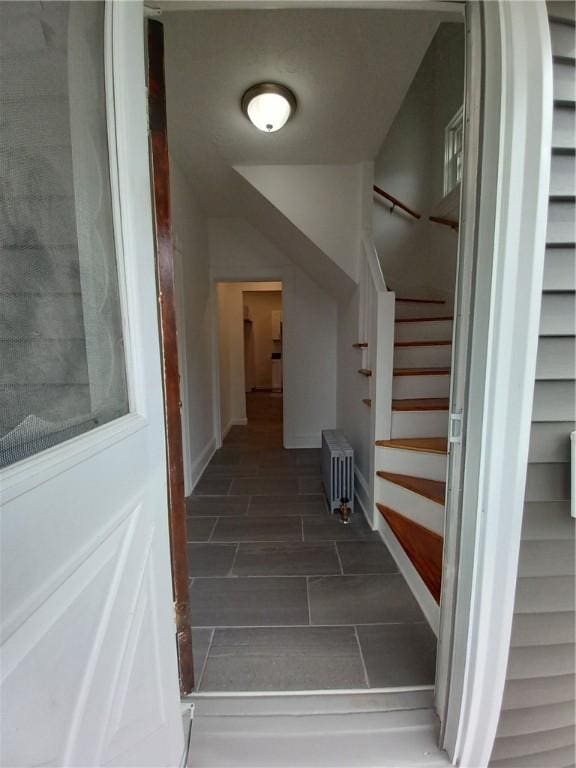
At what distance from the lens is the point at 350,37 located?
1409 mm

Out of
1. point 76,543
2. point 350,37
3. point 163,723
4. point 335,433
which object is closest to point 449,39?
point 350,37

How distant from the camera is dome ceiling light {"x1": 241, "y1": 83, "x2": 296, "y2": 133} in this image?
1661 mm

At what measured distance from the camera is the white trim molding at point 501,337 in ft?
2.15

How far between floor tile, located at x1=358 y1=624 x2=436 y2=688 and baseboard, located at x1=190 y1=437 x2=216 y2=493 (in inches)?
72.0

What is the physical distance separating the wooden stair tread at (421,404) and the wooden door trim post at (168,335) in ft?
4.80

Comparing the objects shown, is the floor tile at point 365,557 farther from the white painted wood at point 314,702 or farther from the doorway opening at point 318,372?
the white painted wood at point 314,702

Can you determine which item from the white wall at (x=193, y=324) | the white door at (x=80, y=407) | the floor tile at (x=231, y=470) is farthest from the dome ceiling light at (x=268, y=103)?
the floor tile at (x=231, y=470)

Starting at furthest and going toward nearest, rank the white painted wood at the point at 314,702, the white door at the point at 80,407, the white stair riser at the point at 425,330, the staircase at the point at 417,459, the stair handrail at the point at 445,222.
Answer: the stair handrail at the point at 445,222, the white stair riser at the point at 425,330, the staircase at the point at 417,459, the white painted wood at the point at 314,702, the white door at the point at 80,407

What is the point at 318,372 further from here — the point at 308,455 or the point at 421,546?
the point at 421,546

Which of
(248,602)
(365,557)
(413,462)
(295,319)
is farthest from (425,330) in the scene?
(248,602)

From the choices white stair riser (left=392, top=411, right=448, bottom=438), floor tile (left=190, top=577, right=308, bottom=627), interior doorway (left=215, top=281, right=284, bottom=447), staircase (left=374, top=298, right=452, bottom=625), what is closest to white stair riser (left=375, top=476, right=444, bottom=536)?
staircase (left=374, top=298, right=452, bottom=625)

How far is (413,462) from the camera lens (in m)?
1.87

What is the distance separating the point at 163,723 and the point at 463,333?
126 cm

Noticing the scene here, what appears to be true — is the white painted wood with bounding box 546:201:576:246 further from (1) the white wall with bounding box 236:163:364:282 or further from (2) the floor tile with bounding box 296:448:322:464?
(2) the floor tile with bounding box 296:448:322:464
